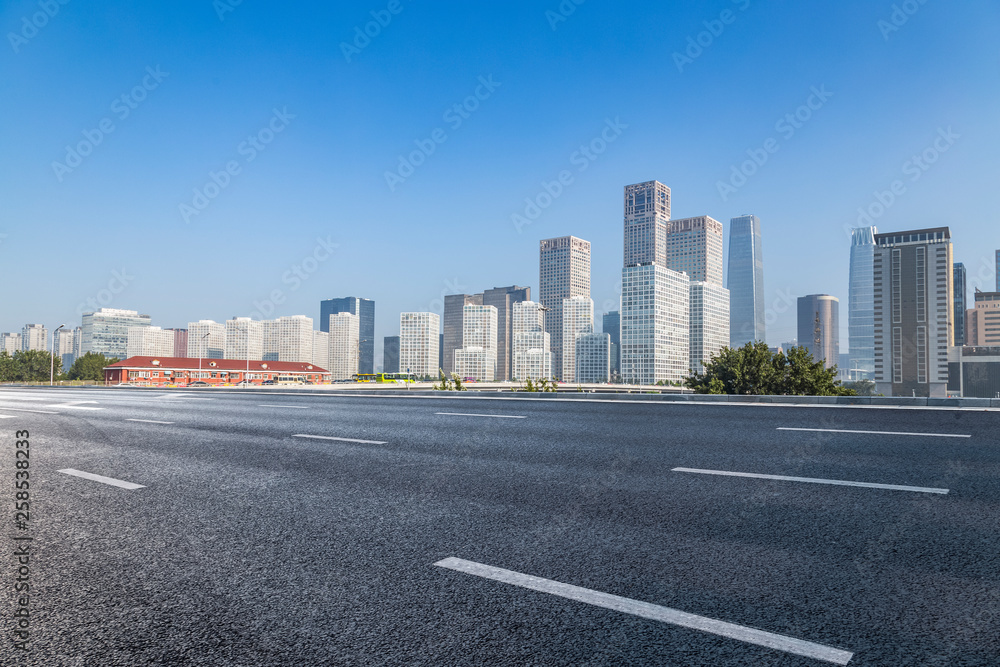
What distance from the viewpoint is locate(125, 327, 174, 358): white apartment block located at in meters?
163

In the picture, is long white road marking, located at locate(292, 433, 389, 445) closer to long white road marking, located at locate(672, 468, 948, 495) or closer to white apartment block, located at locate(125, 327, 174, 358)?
long white road marking, located at locate(672, 468, 948, 495)

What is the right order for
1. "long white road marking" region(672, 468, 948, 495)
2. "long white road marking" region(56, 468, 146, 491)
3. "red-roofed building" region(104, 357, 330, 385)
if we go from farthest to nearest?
1. "red-roofed building" region(104, 357, 330, 385)
2. "long white road marking" region(56, 468, 146, 491)
3. "long white road marking" region(672, 468, 948, 495)

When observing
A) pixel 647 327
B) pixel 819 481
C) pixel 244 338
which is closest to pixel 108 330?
pixel 244 338

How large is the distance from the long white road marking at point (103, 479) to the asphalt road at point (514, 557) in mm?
110

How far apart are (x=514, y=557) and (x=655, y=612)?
3.41 feet

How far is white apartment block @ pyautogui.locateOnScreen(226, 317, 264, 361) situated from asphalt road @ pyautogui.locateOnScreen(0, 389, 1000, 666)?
178 m

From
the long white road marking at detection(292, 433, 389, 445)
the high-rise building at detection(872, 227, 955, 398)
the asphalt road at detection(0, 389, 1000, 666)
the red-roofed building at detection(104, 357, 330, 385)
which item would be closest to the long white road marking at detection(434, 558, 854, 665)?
the asphalt road at detection(0, 389, 1000, 666)

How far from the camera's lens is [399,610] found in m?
2.87

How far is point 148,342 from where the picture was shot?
168 m

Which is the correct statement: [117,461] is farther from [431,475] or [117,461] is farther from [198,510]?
[431,475]

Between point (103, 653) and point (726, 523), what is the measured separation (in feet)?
12.2

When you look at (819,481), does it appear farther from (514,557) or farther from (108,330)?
(108,330)

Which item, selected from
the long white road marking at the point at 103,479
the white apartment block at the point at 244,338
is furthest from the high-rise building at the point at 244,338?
the long white road marking at the point at 103,479

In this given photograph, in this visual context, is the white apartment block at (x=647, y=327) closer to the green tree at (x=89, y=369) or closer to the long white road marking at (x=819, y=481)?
the green tree at (x=89, y=369)
